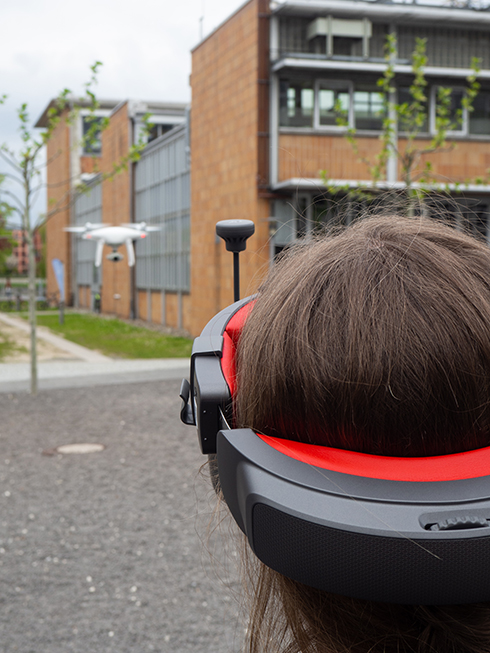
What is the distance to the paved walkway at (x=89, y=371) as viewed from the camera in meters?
12.5

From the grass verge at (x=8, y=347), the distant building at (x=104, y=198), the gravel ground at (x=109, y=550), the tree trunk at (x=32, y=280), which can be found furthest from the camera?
the distant building at (x=104, y=198)

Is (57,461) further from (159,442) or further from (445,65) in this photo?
(445,65)

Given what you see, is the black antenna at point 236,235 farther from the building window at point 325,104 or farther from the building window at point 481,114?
the building window at point 481,114

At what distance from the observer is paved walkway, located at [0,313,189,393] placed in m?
12.5

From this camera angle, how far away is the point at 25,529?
16.9ft

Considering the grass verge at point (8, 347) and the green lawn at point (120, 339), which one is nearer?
the green lawn at point (120, 339)

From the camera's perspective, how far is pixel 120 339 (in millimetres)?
21188

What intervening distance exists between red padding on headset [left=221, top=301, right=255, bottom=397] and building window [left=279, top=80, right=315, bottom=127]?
15793 mm

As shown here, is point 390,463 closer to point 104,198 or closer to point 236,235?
point 236,235

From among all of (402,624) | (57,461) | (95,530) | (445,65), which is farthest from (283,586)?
(445,65)

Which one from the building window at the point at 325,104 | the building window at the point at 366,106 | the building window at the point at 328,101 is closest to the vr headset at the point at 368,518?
the building window at the point at 325,104

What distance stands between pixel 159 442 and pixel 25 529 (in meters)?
2.91

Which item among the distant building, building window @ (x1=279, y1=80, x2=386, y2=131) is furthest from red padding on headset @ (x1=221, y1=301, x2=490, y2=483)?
the distant building

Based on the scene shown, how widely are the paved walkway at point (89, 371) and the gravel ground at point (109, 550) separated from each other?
155 inches
